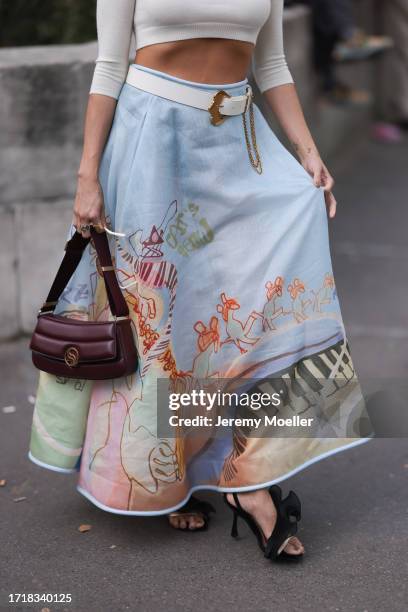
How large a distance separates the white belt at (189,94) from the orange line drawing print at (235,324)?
545 mm

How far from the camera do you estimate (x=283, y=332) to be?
11.3 feet

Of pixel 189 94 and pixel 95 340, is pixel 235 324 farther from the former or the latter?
pixel 189 94

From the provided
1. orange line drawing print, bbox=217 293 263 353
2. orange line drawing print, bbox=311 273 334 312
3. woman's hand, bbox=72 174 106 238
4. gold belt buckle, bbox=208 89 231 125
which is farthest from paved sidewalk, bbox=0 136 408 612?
gold belt buckle, bbox=208 89 231 125

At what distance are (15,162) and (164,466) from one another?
7.44ft

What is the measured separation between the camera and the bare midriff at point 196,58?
3.31 metres

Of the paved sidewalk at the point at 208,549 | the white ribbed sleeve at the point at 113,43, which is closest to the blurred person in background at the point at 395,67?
the paved sidewalk at the point at 208,549

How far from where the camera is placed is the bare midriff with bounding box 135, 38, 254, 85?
130 inches

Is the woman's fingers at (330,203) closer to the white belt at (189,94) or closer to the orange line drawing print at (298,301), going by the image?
the orange line drawing print at (298,301)

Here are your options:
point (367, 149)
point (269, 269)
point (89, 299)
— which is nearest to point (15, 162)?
point (89, 299)

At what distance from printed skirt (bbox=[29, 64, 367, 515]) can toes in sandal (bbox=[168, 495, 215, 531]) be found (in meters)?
0.20

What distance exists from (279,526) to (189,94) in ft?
4.32

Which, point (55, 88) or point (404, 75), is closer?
point (55, 88)

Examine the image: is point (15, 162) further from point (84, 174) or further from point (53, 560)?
point (53, 560)

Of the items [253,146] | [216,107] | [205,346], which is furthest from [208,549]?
[216,107]
